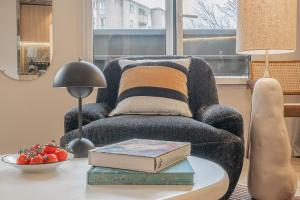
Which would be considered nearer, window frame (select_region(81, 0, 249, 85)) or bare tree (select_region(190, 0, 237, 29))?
window frame (select_region(81, 0, 249, 85))

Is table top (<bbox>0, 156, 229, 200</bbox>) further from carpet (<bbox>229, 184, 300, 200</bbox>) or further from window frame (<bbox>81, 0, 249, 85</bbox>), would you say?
window frame (<bbox>81, 0, 249, 85</bbox>)

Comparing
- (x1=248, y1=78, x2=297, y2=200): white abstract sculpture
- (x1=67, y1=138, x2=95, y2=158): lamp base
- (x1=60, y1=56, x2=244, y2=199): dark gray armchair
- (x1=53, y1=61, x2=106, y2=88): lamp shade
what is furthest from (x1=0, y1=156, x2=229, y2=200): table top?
(x1=248, y1=78, x2=297, y2=200): white abstract sculpture

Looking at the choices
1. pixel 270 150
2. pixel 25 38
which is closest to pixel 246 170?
pixel 270 150

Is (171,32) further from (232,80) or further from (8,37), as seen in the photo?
(8,37)

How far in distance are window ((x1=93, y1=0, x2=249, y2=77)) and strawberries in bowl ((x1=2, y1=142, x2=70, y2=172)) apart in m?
2.28

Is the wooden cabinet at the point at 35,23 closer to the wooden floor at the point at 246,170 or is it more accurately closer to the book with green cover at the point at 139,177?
the wooden floor at the point at 246,170

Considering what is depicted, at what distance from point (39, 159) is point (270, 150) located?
1.18 metres

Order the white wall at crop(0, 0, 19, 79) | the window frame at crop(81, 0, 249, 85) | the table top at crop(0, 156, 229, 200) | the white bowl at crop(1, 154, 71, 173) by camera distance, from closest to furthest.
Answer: the table top at crop(0, 156, 229, 200) < the white bowl at crop(1, 154, 71, 173) < the white wall at crop(0, 0, 19, 79) < the window frame at crop(81, 0, 249, 85)

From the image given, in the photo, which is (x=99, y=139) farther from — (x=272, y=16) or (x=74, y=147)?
(x=272, y=16)

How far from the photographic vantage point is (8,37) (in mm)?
3111

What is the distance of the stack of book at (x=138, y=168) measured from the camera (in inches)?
36.4

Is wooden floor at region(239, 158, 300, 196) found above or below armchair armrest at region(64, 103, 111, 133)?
below

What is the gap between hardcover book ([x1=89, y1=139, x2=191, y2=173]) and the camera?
936 millimetres

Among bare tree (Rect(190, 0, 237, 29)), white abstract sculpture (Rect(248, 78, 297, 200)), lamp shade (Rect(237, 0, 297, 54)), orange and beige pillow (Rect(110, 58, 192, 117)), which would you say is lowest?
white abstract sculpture (Rect(248, 78, 297, 200))
